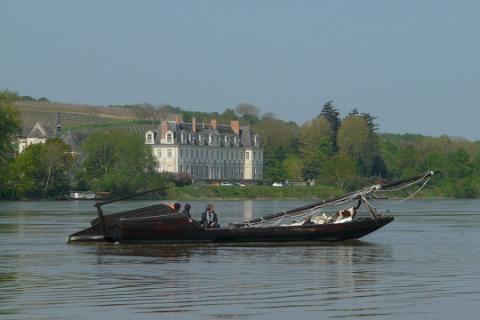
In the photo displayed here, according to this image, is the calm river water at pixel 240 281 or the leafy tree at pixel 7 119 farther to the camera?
the leafy tree at pixel 7 119

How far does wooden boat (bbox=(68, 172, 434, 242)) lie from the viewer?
151 ft

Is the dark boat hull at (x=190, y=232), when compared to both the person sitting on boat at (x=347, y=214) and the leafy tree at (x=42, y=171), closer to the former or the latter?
the person sitting on boat at (x=347, y=214)

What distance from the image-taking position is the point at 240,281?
1267 inches

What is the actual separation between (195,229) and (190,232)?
0.73 feet

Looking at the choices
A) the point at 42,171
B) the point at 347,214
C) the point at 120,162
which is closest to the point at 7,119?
the point at 42,171

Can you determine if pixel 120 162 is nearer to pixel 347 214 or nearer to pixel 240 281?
pixel 347 214

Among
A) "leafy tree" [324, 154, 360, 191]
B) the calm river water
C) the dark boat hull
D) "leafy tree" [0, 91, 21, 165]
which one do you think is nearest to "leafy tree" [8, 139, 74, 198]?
"leafy tree" [0, 91, 21, 165]

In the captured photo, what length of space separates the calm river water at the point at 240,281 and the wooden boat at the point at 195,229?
510 millimetres

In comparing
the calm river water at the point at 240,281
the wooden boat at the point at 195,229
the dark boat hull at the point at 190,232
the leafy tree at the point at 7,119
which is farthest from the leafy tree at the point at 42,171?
the dark boat hull at the point at 190,232

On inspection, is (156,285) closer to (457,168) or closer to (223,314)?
(223,314)

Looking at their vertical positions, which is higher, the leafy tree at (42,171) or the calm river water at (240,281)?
the leafy tree at (42,171)

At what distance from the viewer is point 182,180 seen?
585 ft

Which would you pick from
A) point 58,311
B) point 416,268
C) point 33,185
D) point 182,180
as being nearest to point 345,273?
point 416,268

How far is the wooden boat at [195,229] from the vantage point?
46.1 metres
